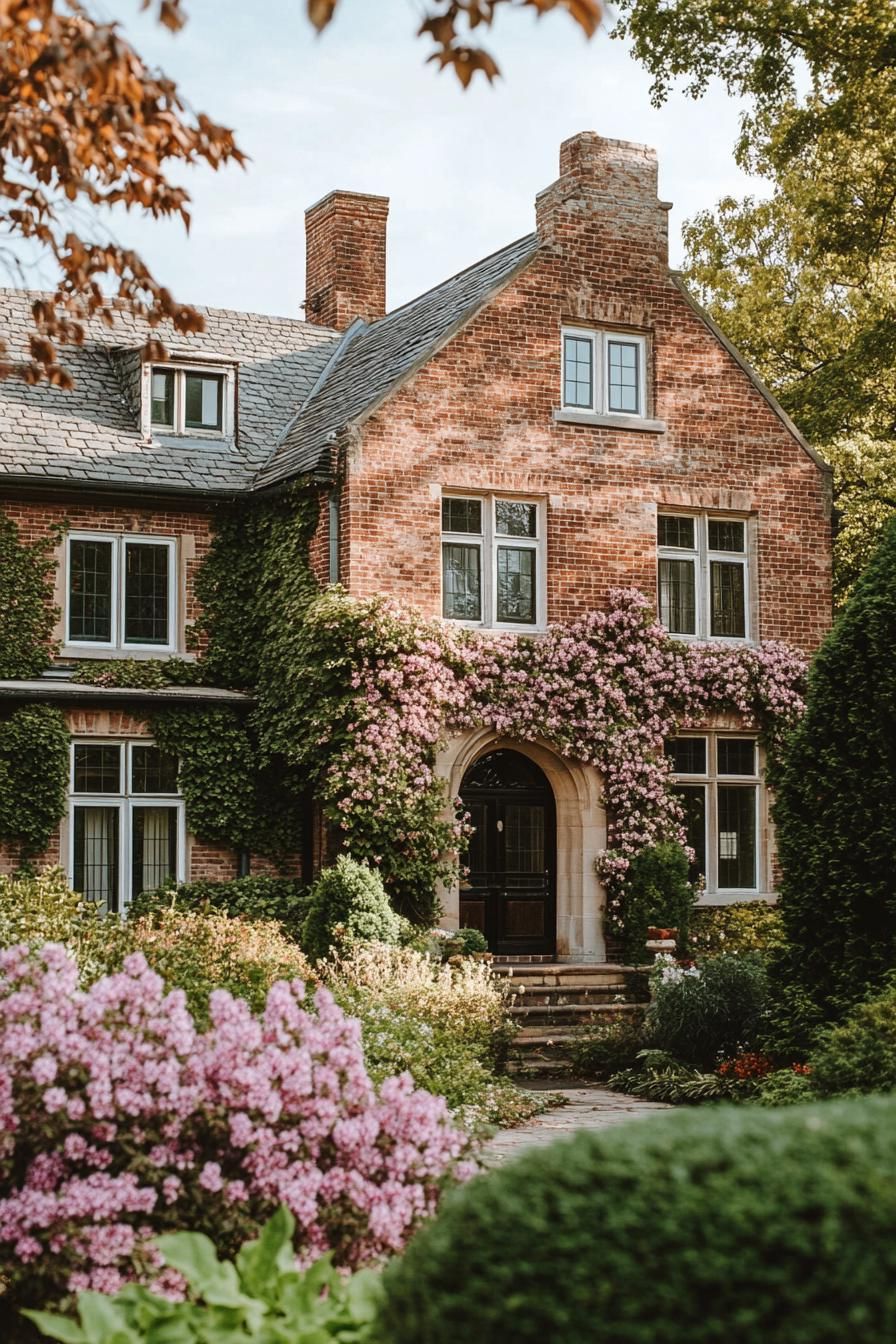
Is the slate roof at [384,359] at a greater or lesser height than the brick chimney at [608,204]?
lesser

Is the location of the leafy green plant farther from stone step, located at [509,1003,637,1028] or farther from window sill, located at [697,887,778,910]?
window sill, located at [697,887,778,910]

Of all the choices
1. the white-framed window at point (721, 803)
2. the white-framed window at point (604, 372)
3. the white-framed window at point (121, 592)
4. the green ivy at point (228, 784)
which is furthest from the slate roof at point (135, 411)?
the white-framed window at point (721, 803)

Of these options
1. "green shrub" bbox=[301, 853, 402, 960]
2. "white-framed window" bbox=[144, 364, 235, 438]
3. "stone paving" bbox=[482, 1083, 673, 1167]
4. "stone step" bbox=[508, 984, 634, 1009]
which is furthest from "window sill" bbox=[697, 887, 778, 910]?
"white-framed window" bbox=[144, 364, 235, 438]

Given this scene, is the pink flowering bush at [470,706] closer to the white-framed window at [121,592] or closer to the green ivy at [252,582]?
the green ivy at [252,582]

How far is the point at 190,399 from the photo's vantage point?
72.6 ft

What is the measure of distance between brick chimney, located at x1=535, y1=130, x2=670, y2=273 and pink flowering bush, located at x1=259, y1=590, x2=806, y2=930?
15.0 ft

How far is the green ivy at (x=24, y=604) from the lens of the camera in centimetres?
1956

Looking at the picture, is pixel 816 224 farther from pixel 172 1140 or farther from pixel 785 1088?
pixel 172 1140

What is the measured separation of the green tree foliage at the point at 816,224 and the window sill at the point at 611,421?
3659 mm

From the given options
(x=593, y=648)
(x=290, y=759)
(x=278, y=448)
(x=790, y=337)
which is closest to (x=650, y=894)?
(x=593, y=648)

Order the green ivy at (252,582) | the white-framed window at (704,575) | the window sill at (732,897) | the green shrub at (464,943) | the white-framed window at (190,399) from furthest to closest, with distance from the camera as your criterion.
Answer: the white-framed window at (190,399) < the white-framed window at (704,575) < the window sill at (732,897) < the green ivy at (252,582) < the green shrub at (464,943)

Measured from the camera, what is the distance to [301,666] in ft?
62.8

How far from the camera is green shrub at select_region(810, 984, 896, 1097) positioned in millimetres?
9172

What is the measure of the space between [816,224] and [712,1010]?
13104 mm
